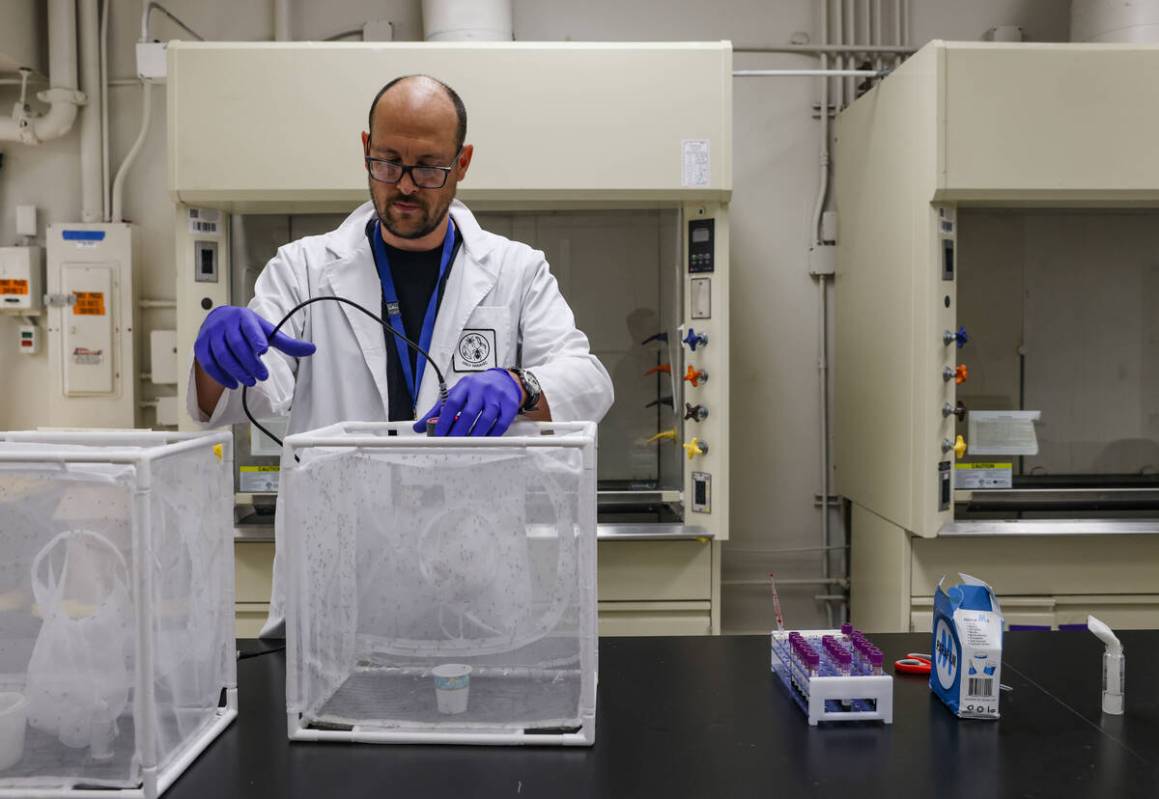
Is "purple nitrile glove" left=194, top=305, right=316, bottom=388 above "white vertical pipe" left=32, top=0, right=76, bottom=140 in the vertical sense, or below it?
below

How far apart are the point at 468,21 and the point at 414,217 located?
52.9 inches

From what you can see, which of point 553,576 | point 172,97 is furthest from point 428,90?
point 172,97

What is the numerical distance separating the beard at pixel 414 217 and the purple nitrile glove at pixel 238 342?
407mm

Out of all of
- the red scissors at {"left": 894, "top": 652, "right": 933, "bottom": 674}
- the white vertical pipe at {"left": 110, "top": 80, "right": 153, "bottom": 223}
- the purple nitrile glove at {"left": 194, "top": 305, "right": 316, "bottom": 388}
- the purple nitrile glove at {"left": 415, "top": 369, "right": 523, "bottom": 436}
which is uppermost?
the white vertical pipe at {"left": 110, "top": 80, "right": 153, "bottom": 223}

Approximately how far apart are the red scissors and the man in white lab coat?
0.59 m

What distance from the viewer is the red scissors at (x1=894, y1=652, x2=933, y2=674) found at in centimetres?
127

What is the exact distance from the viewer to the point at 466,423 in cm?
116

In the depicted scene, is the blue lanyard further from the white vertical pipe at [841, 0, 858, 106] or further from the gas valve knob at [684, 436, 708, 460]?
the white vertical pipe at [841, 0, 858, 106]

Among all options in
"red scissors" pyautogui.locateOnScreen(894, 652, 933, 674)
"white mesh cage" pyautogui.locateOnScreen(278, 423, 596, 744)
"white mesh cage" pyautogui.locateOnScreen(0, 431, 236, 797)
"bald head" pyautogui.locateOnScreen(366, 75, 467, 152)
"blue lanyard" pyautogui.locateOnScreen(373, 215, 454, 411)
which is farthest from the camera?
"blue lanyard" pyautogui.locateOnScreen(373, 215, 454, 411)

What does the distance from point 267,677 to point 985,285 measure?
7.67 ft

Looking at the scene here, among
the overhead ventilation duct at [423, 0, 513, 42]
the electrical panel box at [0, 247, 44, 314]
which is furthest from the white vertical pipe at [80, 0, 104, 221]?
the overhead ventilation duct at [423, 0, 513, 42]

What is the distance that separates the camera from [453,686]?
40.7 inches

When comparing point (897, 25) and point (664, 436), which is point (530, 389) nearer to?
point (664, 436)

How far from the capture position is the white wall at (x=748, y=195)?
3.12 meters
